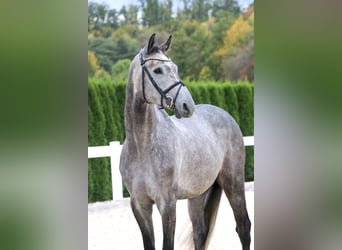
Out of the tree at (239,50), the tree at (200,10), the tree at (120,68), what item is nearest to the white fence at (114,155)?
the tree at (120,68)

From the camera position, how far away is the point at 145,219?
2424 mm

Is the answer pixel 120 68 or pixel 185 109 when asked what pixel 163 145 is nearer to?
pixel 185 109

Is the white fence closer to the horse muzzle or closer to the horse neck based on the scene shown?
the horse neck

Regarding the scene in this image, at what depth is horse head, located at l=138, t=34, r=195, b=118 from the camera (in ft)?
7.22

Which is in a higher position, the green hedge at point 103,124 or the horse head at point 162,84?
the horse head at point 162,84

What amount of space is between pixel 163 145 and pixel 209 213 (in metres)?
0.76

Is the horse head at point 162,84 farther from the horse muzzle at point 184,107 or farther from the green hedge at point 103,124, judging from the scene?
the green hedge at point 103,124

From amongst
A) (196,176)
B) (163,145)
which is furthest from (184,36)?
Result: (163,145)

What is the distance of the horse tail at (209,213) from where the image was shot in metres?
2.94

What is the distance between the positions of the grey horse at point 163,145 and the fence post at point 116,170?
4.71 feet
